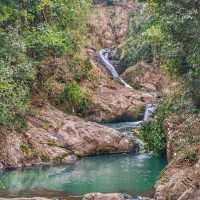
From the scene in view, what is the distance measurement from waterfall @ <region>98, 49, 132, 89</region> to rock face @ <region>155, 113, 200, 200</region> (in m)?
19.4

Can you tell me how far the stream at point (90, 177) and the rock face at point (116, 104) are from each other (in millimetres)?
6424

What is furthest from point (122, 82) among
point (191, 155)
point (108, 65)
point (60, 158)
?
point (191, 155)

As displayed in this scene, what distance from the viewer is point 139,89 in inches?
1822

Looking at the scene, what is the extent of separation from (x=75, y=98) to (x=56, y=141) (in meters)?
7.10

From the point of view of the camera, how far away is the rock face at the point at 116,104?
131 feet

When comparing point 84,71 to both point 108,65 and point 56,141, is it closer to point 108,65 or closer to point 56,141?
point 108,65

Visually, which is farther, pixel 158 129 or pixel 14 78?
pixel 14 78

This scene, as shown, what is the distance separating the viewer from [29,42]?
36.9 m

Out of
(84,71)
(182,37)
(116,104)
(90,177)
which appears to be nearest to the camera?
(182,37)

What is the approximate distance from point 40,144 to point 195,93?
34.1 ft

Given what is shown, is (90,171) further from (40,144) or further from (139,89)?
(139,89)

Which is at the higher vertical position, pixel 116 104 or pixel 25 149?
pixel 116 104

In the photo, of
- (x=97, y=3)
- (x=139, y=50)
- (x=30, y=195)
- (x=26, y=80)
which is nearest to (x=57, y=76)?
(x=26, y=80)

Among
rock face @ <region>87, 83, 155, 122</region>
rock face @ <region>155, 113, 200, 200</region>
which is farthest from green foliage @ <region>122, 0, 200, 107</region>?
rock face @ <region>87, 83, 155, 122</region>
